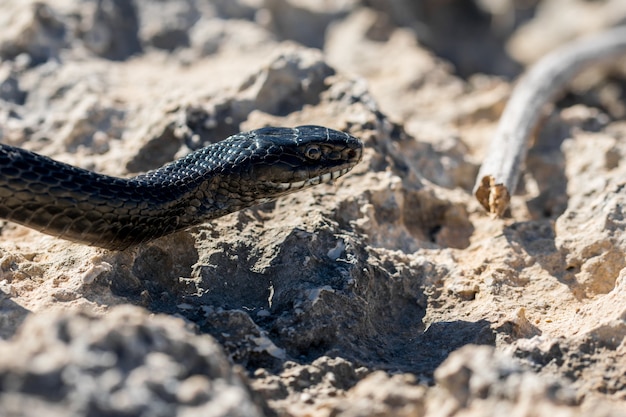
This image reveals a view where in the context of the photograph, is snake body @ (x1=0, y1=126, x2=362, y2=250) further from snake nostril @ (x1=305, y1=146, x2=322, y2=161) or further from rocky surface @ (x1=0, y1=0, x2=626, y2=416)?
rocky surface @ (x1=0, y1=0, x2=626, y2=416)

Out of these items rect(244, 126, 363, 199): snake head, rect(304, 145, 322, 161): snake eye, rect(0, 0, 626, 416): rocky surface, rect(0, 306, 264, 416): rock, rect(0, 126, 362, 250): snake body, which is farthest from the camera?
rect(304, 145, 322, 161): snake eye

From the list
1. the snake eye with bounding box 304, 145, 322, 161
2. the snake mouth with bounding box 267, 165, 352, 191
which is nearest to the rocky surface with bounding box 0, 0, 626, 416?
the snake mouth with bounding box 267, 165, 352, 191

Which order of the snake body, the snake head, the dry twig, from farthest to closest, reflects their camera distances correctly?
the dry twig < the snake head < the snake body

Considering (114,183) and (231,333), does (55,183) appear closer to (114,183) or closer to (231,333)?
(114,183)

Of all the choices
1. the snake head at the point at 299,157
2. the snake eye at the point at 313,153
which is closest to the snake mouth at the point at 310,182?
the snake head at the point at 299,157

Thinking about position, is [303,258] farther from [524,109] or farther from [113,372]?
[524,109]

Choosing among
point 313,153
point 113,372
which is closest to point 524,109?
point 313,153
